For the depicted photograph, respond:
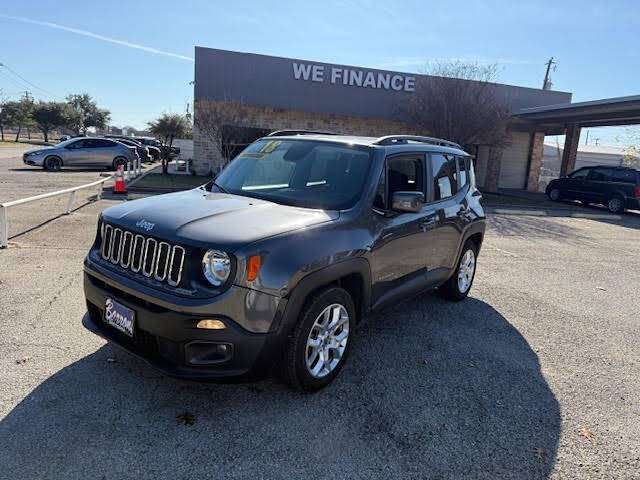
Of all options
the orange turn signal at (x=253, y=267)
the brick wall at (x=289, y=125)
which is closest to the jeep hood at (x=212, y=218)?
the orange turn signal at (x=253, y=267)

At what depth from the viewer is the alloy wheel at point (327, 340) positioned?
3.24 meters

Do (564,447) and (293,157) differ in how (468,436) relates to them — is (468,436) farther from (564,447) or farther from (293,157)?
(293,157)

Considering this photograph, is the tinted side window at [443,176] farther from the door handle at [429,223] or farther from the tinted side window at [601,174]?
the tinted side window at [601,174]

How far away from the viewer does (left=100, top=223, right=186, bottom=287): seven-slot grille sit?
2.81 m

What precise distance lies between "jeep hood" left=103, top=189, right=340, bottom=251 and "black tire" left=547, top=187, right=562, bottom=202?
2038 centimetres

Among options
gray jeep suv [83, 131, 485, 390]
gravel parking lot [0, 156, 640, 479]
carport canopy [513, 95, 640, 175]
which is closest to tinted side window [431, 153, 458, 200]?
gray jeep suv [83, 131, 485, 390]

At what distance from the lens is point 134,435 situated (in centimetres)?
273

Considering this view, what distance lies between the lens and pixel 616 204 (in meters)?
17.8

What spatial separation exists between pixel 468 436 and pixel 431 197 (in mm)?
2299

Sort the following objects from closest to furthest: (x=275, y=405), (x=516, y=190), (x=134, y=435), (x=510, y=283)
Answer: (x=134, y=435) → (x=275, y=405) → (x=510, y=283) → (x=516, y=190)

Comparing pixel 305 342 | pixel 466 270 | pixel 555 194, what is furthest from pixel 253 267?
pixel 555 194

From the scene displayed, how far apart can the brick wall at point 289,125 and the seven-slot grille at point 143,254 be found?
17862 millimetres

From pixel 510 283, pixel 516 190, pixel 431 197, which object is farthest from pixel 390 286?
pixel 516 190

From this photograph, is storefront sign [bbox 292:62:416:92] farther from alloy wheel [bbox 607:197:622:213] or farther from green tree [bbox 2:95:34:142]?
green tree [bbox 2:95:34:142]
